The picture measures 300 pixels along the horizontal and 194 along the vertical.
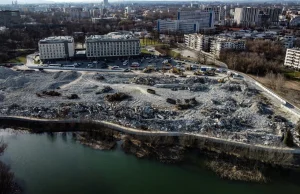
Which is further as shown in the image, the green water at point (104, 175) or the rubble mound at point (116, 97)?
the rubble mound at point (116, 97)

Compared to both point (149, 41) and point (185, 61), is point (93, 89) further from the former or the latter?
point (149, 41)

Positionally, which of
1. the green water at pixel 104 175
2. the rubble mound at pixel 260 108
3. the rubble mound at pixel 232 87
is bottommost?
the green water at pixel 104 175

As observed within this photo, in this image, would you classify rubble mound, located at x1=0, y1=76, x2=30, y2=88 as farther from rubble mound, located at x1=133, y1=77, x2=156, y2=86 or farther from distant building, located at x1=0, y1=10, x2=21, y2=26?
distant building, located at x1=0, y1=10, x2=21, y2=26

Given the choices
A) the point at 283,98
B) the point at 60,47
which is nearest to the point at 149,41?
the point at 60,47

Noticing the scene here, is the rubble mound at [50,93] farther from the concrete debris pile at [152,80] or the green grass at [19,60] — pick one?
the green grass at [19,60]

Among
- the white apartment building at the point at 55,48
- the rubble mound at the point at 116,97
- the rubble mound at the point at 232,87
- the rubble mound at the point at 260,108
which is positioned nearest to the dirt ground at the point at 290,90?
the rubble mound at the point at 260,108
